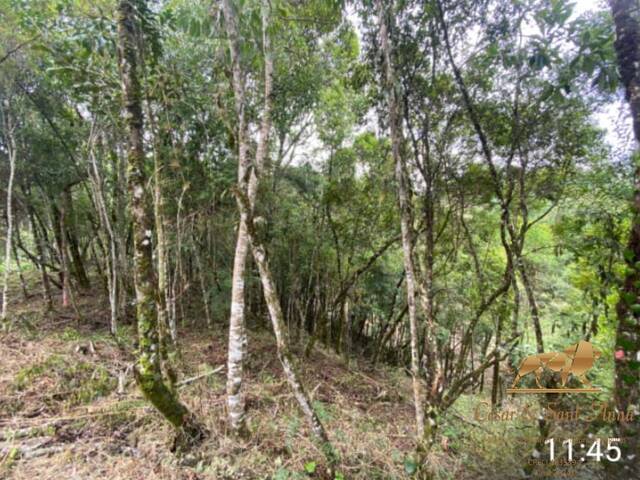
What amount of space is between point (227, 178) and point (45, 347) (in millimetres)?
3801

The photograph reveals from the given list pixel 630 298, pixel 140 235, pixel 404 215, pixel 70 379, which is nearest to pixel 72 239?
pixel 70 379

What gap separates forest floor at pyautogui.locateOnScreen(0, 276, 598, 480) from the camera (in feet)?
7.55

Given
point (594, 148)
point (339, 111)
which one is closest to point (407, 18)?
point (339, 111)

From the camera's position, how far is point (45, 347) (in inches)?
163

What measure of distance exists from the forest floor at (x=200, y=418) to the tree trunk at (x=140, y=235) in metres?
0.62

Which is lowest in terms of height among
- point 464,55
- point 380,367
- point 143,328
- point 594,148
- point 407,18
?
point 380,367

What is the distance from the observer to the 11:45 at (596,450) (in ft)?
6.16

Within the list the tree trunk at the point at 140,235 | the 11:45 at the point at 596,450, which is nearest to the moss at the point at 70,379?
the tree trunk at the point at 140,235

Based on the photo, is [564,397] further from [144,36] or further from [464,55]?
[144,36]

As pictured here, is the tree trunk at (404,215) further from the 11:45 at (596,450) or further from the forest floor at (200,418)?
the 11:45 at (596,450)

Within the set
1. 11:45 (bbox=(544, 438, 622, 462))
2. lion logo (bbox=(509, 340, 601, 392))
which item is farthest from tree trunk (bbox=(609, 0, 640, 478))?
lion logo (bbox=(509, 340, 601, 392))

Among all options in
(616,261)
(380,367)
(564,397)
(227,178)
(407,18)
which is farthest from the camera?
(380,367)

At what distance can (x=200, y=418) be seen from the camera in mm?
2723

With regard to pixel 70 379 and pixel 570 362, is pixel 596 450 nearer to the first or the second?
pixel 570 362
